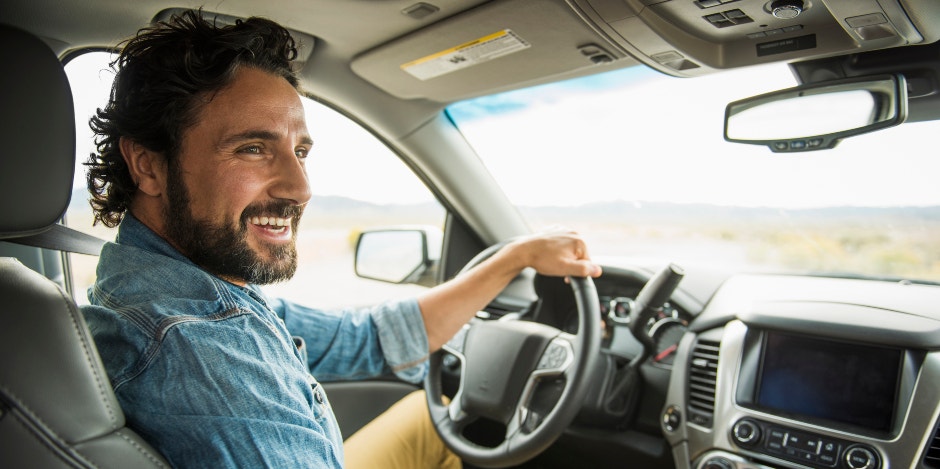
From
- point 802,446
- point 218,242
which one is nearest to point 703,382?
point 802,446

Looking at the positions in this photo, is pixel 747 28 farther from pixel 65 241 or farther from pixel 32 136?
pixel 65 241

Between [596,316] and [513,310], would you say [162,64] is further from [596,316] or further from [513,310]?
[513,310]

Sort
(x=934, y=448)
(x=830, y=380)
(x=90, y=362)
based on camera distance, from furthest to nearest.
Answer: (x=830, y=380) < (x=934, y=448) < (x=90, y=362)

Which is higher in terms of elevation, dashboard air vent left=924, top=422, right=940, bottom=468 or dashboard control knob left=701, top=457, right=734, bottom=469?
dashboard air vent left=924, top=422, right=940, bottom=468

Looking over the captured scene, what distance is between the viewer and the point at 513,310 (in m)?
3.07

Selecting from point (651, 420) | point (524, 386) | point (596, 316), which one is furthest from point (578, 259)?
point (651, 420)

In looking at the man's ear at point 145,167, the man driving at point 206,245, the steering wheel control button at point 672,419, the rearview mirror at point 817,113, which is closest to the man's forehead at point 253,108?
the man driving at point 206,245

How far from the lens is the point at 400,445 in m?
2.57

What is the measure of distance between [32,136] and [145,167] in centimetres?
36

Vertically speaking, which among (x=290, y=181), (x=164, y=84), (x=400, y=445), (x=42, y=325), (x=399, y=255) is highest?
(x=164, y=84)

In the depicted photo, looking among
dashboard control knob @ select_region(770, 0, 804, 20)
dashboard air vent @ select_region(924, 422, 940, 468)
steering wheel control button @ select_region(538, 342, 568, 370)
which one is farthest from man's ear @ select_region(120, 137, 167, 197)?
dashboard air vent @ select_region(924, 422, 940, 468)

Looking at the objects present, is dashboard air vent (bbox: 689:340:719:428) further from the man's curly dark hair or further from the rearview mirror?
the man's curly dark hair

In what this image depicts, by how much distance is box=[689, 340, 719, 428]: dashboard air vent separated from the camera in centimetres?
216

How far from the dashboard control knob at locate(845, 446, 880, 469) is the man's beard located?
1648mm
